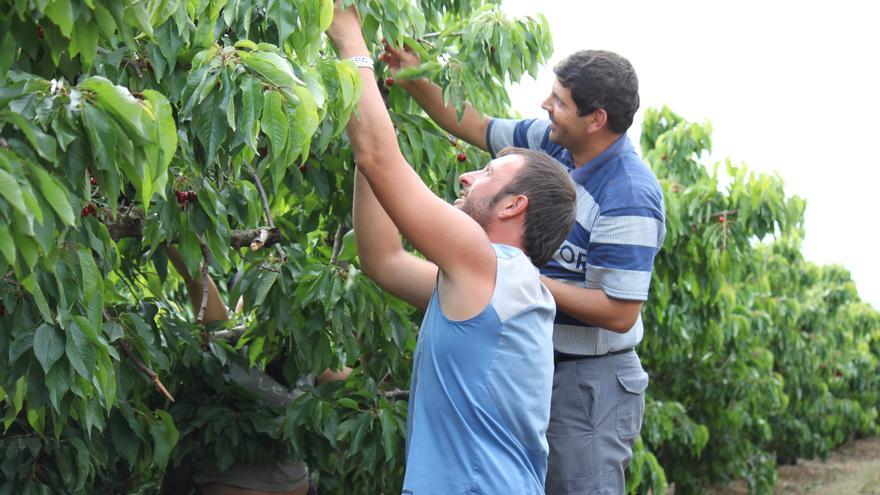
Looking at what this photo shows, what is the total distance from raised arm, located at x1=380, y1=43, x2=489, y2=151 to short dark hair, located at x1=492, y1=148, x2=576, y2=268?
1177 mm

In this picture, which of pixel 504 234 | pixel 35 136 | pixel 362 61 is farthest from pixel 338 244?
pixel 35 136

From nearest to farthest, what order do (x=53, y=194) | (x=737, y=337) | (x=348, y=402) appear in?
1. (x=53, y=194)
2. (x=348, y=402)
3. (x=737, y=337)

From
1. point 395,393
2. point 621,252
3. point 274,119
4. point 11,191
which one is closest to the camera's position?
point 11,191

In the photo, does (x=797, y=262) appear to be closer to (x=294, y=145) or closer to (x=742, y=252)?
(x=742, y=252)

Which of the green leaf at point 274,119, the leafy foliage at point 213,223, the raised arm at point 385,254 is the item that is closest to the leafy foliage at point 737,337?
the leafy foliage at point 213,223

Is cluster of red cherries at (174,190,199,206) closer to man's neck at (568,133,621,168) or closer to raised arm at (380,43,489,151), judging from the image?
raised arm at (380,43,489,151)

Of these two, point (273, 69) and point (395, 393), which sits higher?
point (273, 69)

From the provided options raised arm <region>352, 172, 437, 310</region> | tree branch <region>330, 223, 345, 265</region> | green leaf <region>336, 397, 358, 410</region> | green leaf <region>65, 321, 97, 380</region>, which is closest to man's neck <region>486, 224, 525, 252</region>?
raised arm <region>352, 172, 437, 310</region>

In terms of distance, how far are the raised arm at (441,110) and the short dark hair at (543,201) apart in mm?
1177

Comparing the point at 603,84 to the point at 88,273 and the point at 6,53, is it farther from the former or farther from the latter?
the point at 6,53

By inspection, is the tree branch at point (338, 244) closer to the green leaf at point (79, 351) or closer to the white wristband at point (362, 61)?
the green leaf at point (79, 351)

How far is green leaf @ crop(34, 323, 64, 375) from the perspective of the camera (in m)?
3.02

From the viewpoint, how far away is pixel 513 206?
9.16 ft

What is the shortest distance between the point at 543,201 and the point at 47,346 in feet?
4.18
